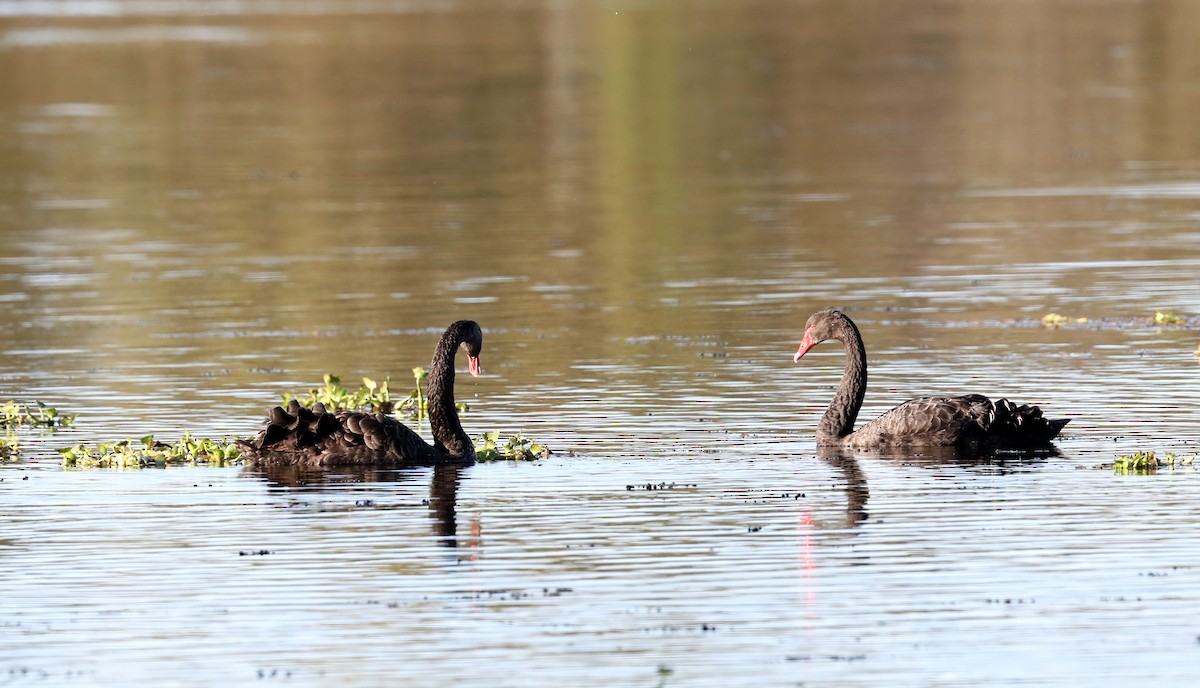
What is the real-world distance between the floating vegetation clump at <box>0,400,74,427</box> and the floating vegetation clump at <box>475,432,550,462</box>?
3.74m

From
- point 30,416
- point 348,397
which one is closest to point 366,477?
point 348,397

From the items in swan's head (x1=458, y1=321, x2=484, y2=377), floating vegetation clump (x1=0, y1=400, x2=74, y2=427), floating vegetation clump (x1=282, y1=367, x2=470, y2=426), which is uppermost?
swan's head (x1=458, y1=321, x2=484, y2=377)

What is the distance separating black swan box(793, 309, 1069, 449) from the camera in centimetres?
1709

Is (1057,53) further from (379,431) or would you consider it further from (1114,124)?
(379,431)

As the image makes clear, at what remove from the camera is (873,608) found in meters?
12.3

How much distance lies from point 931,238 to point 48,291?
11.9 meters

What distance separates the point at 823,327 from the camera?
1900 cm

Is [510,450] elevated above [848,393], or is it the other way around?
[848,393]

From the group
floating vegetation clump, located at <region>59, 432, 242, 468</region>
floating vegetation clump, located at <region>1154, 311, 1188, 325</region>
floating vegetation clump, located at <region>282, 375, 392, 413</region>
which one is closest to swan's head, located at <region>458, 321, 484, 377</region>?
floating vegetation clump, located at <region>282, 375, 392, 413</region>

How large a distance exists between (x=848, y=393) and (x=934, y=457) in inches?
53.2

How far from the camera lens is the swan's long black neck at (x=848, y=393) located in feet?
59.1

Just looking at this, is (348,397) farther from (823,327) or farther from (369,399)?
(823,327)

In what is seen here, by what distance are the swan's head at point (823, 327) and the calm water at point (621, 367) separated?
661 millimetres

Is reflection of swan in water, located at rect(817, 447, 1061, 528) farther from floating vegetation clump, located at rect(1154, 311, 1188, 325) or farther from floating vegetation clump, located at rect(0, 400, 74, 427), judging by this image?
floating vegetation clump, located at rect(1154, 311, 1188, 325)
